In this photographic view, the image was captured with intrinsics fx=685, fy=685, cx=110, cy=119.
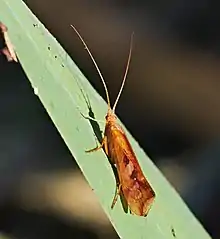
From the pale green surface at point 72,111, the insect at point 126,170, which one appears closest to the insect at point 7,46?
the pale green surface at point 72,111

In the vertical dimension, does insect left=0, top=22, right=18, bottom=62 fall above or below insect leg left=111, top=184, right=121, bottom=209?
above

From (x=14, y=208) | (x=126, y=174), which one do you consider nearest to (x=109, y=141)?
(x=126, y=174)

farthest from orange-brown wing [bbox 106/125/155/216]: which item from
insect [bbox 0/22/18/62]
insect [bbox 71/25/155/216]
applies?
insect [bbox 0/22/18/62]

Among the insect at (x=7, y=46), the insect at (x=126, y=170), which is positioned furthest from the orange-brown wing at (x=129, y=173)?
the insect at (x=7, y=46)

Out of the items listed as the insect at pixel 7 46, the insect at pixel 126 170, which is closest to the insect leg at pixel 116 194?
the insect at pixel 126 170

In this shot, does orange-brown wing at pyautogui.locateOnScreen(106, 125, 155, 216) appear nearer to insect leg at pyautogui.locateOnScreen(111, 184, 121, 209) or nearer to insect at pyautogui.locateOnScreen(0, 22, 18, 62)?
insect leg at pyautogui.locateOnScreen(111, 184, 121, 209)

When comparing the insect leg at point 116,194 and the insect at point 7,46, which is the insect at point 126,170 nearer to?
the insect leg at point 116,194

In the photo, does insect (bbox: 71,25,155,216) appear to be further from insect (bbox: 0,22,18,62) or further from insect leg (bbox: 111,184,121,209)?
insect (bbox: 0,22,18,62)

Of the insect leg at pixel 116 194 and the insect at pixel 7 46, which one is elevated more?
the insect at pixel 7 46
